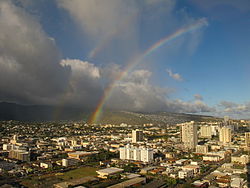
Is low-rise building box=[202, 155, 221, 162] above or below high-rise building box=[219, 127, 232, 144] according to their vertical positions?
below

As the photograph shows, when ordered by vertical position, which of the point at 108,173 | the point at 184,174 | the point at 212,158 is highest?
the point at 108,173

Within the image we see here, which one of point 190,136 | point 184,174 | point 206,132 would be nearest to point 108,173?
point 184,174

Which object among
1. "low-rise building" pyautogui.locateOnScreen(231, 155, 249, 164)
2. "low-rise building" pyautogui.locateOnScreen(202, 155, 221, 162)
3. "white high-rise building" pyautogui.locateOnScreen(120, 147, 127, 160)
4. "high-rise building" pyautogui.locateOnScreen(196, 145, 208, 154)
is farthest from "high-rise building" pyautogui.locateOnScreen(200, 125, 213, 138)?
"white high-rise building" pyautogui.locateOnScreen(120, 147, 127, 160)

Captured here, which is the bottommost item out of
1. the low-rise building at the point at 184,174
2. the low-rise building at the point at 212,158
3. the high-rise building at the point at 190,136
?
the low-rise building at the point at 212,158

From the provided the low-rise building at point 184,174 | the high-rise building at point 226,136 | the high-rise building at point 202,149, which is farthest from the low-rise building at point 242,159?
the high-rise building at point 226,136

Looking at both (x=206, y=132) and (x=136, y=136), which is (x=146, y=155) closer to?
(x=136, y=136)

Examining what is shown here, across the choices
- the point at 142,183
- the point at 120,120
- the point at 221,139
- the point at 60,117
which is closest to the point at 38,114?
the point at 60,117

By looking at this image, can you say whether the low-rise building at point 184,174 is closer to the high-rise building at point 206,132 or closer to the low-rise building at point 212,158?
the low-rise building at point 212,158

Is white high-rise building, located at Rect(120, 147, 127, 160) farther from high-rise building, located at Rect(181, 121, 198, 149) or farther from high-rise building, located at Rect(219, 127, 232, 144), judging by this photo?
high-rise building, located at Rect(219, 127, 232, 144)
